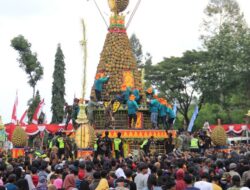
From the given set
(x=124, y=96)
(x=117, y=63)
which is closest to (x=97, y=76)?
(x=117, y=63)

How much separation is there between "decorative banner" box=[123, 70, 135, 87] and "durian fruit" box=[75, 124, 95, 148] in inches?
306

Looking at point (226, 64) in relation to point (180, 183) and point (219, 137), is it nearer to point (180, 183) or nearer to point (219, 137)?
point (219, 137)

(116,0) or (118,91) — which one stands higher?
(116,0)

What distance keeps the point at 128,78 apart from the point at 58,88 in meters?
16.0

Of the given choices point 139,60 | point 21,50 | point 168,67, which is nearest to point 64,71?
point 21,50

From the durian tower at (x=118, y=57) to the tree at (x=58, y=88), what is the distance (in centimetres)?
1421

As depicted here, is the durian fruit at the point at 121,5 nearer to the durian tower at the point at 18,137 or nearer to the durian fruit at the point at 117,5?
the durian fruit at the point at 117,5

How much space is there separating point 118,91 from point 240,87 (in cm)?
1494

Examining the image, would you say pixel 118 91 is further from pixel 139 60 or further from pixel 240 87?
pixel 139 60

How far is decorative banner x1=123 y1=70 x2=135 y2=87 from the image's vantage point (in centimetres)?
2952

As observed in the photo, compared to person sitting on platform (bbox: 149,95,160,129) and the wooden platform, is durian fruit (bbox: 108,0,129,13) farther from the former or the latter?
person sitting on platform (bbox: 149,95,160,129)

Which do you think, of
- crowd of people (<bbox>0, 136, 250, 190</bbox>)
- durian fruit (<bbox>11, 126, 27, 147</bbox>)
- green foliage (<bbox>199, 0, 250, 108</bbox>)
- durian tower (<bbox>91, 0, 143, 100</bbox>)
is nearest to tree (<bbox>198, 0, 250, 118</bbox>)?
green foliage (<bbox>199, 0, 250, 108</bbox>)

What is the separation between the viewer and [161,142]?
88.8ft

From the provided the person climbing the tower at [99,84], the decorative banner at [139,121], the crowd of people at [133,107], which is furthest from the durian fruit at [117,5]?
the decorative banner at [139,121]
